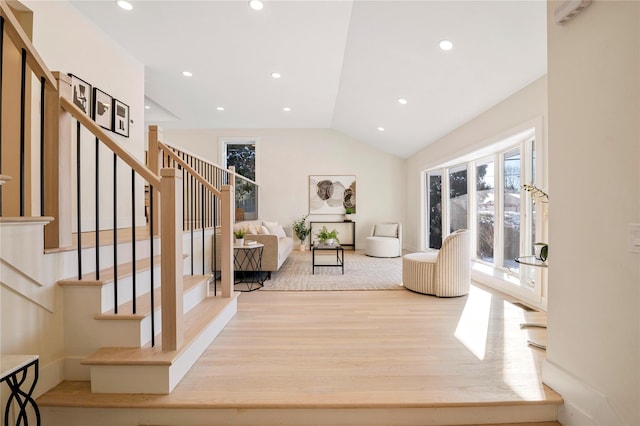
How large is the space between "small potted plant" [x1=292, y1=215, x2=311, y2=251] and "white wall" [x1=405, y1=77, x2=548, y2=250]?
113 inches

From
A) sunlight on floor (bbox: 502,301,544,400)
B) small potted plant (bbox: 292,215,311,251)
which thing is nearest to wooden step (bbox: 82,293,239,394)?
sunlight on floor (bbox: 502,301,544,400)

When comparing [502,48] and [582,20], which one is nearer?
[582,20]

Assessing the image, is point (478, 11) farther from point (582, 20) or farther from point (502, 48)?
point (582, 20)

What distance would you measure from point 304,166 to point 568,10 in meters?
6.67

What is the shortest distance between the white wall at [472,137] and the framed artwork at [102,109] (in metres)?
5.18

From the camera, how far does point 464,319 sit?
2.71 metres

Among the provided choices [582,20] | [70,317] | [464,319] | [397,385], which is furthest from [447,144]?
[70,317]

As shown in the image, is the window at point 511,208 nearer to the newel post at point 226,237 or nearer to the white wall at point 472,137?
the white wall at point 472,137

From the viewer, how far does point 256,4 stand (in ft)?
10.2

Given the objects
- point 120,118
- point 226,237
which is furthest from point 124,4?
point 226,237

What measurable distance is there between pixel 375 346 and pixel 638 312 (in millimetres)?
1488

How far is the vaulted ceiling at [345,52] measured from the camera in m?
2.80

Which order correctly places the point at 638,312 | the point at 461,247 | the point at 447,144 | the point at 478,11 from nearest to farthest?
1. the point at 638,312
2. the point at 478,11
3. the point at 461,247
4. the point at 447,144

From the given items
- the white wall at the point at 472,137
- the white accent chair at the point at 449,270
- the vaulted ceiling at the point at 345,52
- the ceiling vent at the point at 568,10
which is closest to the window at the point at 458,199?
the white wall at the point at 472,137
